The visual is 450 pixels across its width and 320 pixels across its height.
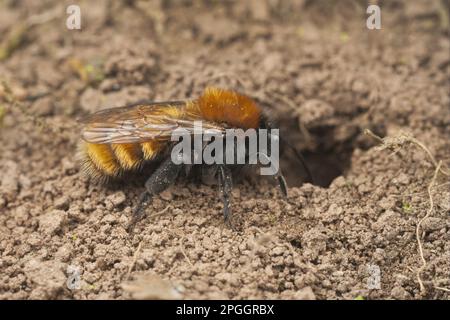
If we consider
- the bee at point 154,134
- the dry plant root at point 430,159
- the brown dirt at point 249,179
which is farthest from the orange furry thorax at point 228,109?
the dry plant root at point 430,159

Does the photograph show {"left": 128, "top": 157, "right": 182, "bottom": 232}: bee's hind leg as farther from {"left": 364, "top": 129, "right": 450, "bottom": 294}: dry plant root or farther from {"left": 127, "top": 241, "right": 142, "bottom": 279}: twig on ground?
{"left": 364, "top": 129, "right": 450, "bottom": 294}: dry plant root

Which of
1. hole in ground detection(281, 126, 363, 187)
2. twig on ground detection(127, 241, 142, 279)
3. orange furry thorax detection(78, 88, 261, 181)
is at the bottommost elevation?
twig on ground detection(127, 241, 142, 279)

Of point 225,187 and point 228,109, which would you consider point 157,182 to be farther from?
point 228,109

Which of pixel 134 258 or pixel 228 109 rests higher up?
pixel 228 109

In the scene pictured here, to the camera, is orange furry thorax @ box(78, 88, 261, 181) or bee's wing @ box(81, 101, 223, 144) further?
orange furry thorax @ box(78, 88, 261, 181)

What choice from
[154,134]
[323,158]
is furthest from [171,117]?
[323,158]

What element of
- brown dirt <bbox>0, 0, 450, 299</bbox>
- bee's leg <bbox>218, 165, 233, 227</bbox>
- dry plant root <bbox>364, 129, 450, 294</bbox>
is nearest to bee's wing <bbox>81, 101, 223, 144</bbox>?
bee's leg <bbox>218, 165, 233, 227</bbox>
